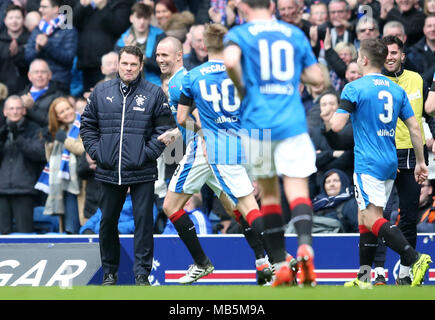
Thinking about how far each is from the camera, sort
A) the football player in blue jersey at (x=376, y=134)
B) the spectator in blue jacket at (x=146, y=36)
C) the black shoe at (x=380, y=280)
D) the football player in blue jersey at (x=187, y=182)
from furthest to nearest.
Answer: the spectator in blue jacket at (x=146, y=36) → the black shoe at (x=380, y=280) → the football player in blue jersey at (x=187, y=182) → the football player in blue jersey at (x=376, y=134)

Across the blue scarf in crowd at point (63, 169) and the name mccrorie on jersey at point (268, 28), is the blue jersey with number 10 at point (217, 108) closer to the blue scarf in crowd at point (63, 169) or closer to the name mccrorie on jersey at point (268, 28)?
the name mccrorie on jersey at point (268, 28)

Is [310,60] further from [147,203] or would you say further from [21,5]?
[21,5]

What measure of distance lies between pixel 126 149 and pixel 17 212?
3.89 meters

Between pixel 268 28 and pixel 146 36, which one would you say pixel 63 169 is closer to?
pixel 146 36

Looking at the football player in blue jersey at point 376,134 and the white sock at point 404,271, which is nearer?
the football player in blue jersey at point 376,134

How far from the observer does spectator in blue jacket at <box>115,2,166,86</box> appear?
500 inches

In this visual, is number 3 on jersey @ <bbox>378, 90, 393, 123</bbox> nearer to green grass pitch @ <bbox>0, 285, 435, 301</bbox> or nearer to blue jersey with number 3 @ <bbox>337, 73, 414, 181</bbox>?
blue jersey with number 3 @ <bbox>337, 73, 414, 181</bbox>

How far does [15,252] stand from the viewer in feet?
32.4

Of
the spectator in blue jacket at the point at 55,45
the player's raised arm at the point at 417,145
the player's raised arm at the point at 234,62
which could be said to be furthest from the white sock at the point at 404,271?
the spectator in blue jacket at the point at 55,45

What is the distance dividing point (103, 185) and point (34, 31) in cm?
544

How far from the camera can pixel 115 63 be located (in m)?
12.6

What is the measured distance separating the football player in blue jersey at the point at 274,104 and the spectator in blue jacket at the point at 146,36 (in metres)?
6.02

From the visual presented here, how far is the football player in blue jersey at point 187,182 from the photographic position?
8.72m

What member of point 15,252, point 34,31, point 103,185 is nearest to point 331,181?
point 103,185
